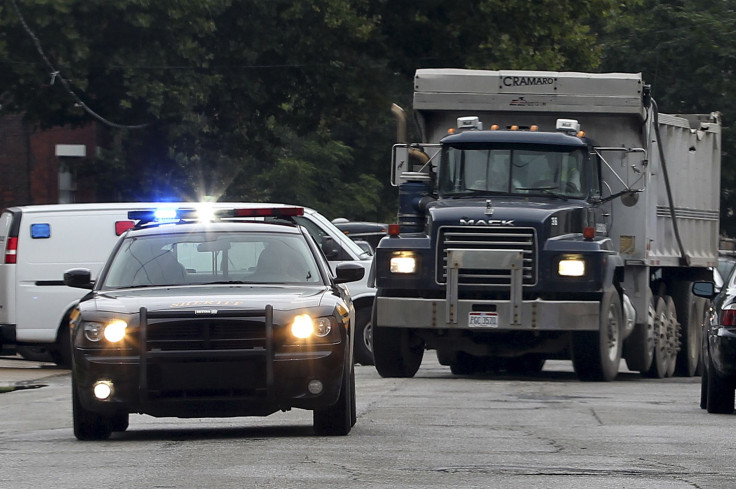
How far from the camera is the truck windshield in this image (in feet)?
64.8

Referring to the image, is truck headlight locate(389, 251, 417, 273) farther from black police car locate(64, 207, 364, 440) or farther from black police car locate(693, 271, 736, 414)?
black police car locate(64, 207, 364, 440)

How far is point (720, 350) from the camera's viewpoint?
1430 cm

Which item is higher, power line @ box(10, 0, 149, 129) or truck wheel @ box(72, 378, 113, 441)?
power line @ box(10, 0, 149, 129)

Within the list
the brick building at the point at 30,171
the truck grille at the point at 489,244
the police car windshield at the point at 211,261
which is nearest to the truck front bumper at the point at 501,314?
the truck grille at the point at 489,244

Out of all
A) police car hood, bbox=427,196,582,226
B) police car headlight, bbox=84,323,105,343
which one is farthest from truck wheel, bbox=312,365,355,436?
police car hood, bbox=427,196,582,226

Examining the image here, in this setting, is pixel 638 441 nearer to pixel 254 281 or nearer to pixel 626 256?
pixel 254 281

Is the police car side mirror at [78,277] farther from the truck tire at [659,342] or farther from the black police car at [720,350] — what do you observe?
the truck tire at [659,342]

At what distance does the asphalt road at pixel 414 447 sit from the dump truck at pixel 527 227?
5.74ft

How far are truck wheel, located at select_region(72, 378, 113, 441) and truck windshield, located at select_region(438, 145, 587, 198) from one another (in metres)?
8.19

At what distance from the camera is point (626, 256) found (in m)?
21.0

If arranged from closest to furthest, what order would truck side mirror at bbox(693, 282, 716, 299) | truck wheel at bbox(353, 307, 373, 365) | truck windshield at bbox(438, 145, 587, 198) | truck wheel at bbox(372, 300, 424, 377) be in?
1. truck side mirror at bbox(693, 282, 716, 299)
2. truck windshield at bbox(438, 145, 587, 198)
3. truck wheel at bbox(372, 300, 424, 377)
4. truck wheel at bbox(353, 307, 373, 365)

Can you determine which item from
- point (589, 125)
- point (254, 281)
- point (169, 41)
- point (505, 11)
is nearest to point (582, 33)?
point (505, 11)

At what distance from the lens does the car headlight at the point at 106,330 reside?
11.6 m

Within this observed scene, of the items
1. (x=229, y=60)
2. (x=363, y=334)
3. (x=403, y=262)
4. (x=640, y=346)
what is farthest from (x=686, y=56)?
(x=403, y=262)
